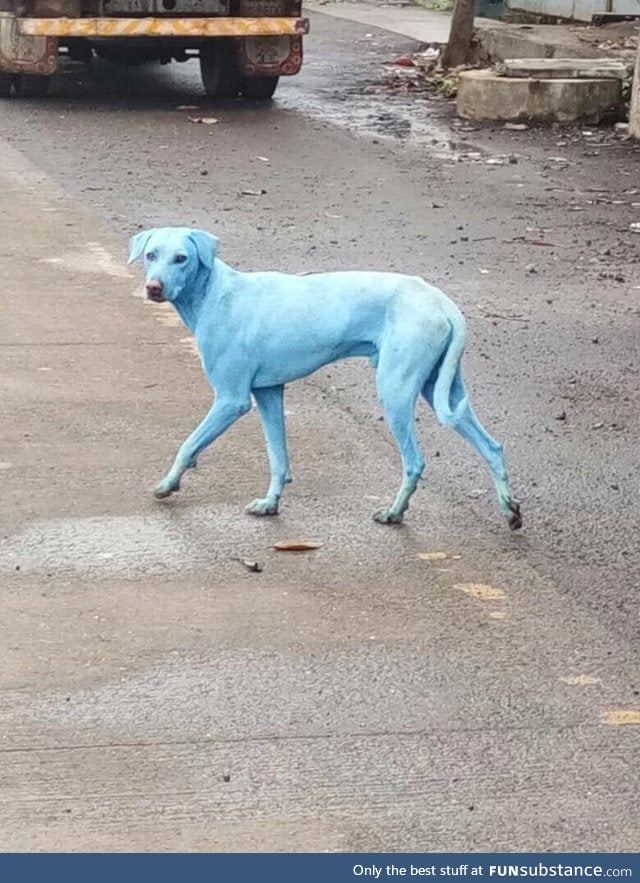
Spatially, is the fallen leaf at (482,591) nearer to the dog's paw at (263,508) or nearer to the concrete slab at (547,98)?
the dog's paw at (263,508)

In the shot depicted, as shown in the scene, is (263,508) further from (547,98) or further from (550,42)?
(550,42)

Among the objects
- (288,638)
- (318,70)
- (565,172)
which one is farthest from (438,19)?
(288,638)

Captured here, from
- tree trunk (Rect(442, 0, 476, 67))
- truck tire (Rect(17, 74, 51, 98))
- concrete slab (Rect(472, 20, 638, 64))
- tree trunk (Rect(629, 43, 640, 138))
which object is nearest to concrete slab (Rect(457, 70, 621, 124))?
tree trunk (Rect(629, 43, 640, 138))

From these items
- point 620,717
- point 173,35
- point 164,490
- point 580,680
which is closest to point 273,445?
point 164,490

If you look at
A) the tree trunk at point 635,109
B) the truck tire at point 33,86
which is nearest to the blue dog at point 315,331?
the tree trunk at point 635,109

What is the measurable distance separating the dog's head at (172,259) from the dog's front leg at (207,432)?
37 centimetres

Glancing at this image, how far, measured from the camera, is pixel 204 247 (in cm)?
555

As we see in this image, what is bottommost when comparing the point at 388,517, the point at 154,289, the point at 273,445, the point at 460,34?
the point at 460,34

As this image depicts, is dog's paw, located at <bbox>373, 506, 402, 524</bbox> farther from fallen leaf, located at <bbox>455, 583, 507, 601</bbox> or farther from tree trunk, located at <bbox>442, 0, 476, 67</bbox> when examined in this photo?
tree trunk, located at <bbox>442, 0, 476, 67</bbox>

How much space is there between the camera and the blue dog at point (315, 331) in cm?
552

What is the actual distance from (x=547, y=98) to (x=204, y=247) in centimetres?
943

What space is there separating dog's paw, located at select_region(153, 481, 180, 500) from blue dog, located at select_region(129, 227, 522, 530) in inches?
8.8

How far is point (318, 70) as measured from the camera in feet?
60.6

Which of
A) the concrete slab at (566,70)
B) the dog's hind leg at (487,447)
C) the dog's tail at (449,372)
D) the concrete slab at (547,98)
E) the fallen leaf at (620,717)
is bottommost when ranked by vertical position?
the concrete slab at (547,98)
